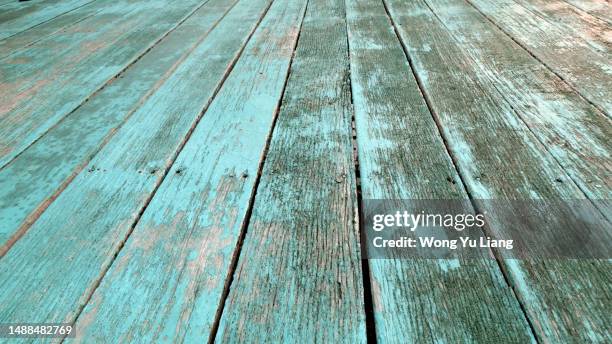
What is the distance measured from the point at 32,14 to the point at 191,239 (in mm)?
2135

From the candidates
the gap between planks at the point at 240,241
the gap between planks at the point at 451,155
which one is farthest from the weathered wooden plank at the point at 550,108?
the gap between planks at the point at 240,241

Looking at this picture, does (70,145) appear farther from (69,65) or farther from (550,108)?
(550,108)

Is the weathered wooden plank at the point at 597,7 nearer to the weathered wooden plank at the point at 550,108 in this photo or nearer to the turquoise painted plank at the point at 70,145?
the weathered wooden plank at the point at 550,108

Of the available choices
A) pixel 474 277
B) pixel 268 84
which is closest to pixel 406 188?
pixel 474 277

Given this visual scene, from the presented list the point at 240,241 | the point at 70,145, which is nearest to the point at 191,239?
the point at 240,241

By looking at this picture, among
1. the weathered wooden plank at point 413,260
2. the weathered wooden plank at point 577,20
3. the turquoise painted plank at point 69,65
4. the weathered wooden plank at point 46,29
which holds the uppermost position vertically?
the weathered wooden plank at point 46,29

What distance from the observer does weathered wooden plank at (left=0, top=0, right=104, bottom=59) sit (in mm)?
1649

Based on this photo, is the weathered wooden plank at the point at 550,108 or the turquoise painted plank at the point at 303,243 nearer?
the turquoise painted plank at the point at 303,243

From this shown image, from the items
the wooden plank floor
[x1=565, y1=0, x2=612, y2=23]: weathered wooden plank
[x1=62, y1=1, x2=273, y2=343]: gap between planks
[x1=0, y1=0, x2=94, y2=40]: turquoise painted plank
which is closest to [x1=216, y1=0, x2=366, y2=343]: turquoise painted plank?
the wooden plank floor

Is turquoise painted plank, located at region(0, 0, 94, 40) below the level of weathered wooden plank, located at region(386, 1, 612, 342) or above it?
above

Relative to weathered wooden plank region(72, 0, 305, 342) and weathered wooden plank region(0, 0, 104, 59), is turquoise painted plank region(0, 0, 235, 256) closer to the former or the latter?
weathered wooden plank region(72, 0, 305, 342)

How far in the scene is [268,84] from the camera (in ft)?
3.93

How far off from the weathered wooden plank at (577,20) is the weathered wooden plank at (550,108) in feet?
0.83

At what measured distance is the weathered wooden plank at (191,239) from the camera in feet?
1.82
